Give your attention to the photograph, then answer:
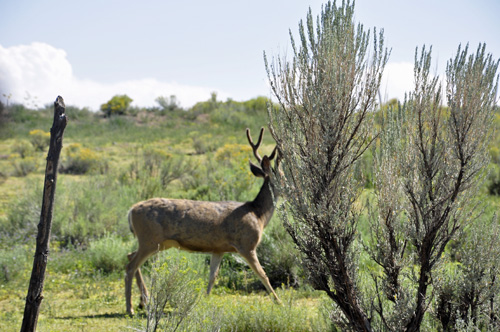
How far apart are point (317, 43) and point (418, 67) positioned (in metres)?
1.05

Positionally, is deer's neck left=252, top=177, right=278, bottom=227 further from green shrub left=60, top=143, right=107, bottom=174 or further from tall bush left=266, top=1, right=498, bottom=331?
green shrub left=60, top=143, right=107, bottom=174

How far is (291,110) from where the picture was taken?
4.50m

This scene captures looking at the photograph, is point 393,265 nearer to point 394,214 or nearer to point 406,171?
point 394,214

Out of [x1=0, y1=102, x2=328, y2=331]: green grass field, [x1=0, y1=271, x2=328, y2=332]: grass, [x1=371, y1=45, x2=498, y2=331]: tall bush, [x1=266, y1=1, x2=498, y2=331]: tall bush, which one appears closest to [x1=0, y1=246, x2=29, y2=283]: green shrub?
[x1=0, y1=102, x2=328, y2=331]: green grass field

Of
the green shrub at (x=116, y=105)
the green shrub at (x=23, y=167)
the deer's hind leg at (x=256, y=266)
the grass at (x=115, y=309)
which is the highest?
the green shrub at (x=116, y=105)

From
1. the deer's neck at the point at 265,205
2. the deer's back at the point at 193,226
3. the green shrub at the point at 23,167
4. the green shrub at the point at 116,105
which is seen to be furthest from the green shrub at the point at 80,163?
the green shrub at the point at 116,105

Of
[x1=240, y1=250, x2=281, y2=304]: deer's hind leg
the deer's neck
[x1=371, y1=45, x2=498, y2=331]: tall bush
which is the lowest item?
[x1=240, y1=250, x2=281, y2=304]: deer's hind leg

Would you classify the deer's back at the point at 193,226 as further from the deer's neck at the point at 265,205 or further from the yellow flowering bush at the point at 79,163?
the yellow flowering bush at the point at 79,163

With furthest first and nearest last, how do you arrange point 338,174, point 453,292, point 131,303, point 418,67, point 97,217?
1. point 97,217
2. point 131,303
3. point 453,292
4. point 418,67
5. point 338,174

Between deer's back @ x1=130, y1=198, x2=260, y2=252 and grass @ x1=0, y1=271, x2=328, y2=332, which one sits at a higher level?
deer's back @ x1=130, y1=198, x2=260, y2=252

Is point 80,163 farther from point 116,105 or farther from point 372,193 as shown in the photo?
point 116,105

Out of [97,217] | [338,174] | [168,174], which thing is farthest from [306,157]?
[168,174]

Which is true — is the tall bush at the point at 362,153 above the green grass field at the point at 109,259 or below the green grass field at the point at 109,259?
above

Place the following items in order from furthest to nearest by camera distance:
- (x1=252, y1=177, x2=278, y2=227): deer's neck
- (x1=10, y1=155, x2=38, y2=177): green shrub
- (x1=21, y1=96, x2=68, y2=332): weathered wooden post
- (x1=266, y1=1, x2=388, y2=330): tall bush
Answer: (x1=10, y1=155, x2=38, y2=177): green shrub
(x1=252, y1=177, x2=278, y2=227): deer's neck
(x1=21, y1=96, x2=68, y2=332): weathered wooden post
(x1=266, y1=1, x2=388, y2=330): tall bush
